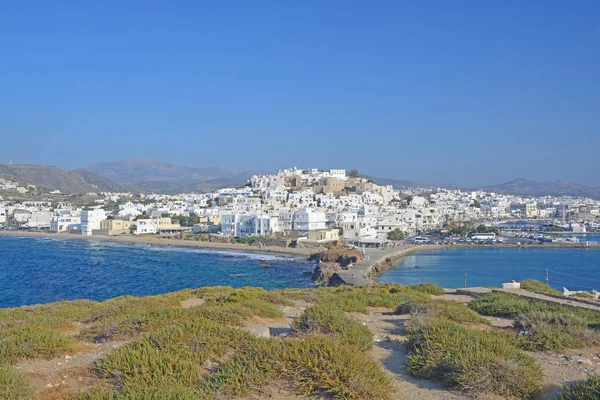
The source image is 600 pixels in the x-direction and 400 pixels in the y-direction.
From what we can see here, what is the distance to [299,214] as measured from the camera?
63750 mm

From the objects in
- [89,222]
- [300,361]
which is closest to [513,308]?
[300,361]

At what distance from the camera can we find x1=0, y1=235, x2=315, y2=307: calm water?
29922 millimetres

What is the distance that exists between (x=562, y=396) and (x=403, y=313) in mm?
6091

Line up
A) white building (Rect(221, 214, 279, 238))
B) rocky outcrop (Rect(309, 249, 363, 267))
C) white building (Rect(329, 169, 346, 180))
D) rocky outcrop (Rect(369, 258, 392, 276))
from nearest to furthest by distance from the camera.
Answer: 1. rocky outcrop (Rect(369, 258, 392, 276))
2. rocky outcrop (Rect(309, 249, 363, 267))
3. white building (Rect(221, 214, 279, 238))
4. white building (Rect(329, 169, 346, 180))

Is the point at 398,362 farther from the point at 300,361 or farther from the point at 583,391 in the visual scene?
the point at 583,391

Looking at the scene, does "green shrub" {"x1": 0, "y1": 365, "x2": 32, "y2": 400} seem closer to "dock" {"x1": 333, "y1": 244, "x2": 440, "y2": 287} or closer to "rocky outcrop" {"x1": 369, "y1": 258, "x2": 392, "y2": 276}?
"dock" {"x1": 333, "y1": 244, "x2": 440, "y2": 287}

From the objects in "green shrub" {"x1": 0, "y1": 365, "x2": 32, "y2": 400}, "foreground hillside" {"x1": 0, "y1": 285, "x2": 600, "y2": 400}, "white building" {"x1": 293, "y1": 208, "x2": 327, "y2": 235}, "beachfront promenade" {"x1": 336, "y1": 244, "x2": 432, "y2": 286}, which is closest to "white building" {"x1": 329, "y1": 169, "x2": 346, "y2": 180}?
"white building" {"x1": 293, "y1": 208, "x2": 327, "y2": 235}

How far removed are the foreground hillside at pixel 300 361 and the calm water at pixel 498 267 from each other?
26148mm

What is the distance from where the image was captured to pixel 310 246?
5719cm

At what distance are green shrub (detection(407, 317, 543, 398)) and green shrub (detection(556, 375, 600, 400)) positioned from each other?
507 mm

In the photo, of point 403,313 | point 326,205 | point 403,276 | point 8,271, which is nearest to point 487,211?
point 326,205

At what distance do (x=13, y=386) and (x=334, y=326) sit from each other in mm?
3815

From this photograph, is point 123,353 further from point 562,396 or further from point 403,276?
point 403,276

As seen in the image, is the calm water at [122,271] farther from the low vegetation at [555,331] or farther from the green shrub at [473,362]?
the green shrub at [473,362]
